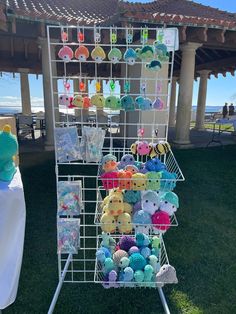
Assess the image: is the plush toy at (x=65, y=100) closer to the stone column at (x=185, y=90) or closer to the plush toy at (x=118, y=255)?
the plush toy at (x=118, y=255)

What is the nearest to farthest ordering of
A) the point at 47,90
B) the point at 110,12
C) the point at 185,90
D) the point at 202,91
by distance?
the point at 47,90
the point at 110,12
the point at 185,90
the point at 202,91

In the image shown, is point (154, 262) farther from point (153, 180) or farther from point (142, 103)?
point (142, 103)

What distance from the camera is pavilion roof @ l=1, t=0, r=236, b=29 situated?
539 cm

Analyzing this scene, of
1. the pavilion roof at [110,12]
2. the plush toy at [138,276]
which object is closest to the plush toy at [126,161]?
the plush toy at [138,276]

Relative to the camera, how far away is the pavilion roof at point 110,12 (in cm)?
539

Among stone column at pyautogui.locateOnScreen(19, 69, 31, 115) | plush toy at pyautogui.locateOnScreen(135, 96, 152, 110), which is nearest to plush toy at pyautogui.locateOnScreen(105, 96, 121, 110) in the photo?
plush toy at pyautogui.locateOnScreen(135, 96, 152, 110)

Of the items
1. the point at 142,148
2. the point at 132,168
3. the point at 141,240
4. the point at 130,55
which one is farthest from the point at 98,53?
the point at 141,240

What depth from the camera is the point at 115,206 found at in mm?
1953

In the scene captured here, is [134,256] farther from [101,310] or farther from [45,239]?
[45,239]

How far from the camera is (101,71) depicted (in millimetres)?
12930

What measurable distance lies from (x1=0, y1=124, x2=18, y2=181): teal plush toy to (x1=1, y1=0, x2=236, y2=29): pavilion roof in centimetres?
457

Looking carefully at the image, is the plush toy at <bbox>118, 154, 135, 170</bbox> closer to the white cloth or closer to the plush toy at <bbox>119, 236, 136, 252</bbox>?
the plush toy at <bbox>119, 236, 136, 252</bbox>

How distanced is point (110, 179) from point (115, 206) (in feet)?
0.73

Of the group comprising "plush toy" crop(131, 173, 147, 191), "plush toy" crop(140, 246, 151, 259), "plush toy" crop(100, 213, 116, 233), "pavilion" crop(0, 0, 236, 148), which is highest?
"pavilion" crop(0, 0, 236, 148)
